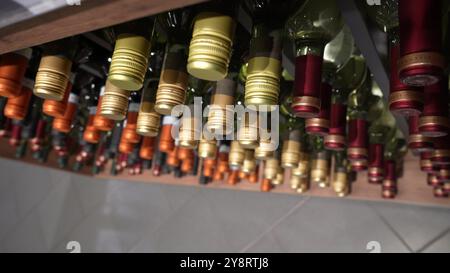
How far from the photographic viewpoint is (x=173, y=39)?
0.59 metres

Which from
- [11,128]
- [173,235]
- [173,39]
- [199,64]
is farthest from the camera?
[173,235]

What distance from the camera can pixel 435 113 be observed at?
0.51 metres

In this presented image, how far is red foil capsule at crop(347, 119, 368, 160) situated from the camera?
821 mm

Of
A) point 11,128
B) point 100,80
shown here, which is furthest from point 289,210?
point 11,128

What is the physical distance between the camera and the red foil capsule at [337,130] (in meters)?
0.73

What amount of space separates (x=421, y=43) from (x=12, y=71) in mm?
592

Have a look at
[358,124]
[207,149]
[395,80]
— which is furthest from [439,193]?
[395,80]

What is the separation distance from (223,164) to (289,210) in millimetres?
416

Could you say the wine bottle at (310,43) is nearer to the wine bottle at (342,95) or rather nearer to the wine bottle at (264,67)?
the wine bottle at (264,67)

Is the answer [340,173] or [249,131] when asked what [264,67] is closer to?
[249,131]

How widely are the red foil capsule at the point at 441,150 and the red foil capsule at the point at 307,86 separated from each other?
0.30 metres

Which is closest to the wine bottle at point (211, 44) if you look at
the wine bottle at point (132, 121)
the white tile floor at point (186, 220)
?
the wine bottle at point (132, 121)

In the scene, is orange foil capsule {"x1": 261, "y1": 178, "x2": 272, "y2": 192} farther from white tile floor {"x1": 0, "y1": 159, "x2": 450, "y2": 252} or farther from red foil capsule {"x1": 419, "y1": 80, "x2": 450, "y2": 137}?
red foil capsule {"x1": 419, "y1": 80, "x2": 450, "y2": 137}
